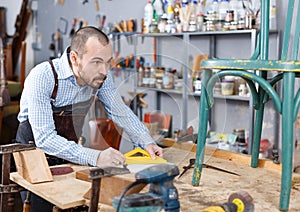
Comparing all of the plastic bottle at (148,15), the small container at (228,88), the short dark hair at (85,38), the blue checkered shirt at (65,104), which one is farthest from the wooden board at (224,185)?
the plastic bottle at (148,15)

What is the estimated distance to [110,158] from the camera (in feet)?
3.86

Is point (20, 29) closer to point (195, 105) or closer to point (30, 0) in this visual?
point (30, 0)

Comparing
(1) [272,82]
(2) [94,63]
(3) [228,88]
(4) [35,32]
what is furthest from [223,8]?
(4) [35,32]

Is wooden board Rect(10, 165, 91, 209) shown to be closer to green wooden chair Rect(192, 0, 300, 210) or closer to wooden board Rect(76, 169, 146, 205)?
wooden board Rect(76, 169, 146, 205)

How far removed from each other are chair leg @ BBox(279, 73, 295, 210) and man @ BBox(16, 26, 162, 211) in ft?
1.06

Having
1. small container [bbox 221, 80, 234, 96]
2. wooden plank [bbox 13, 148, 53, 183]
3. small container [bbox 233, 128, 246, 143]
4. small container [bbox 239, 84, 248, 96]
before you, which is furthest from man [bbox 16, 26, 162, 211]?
small container [bbox 233, 128, 246, 143]

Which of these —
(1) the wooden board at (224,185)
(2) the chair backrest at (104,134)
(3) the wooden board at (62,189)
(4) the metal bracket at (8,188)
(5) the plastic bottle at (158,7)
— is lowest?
(4) the metal bracket at (8,188)

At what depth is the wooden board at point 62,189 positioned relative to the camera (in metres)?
1.12

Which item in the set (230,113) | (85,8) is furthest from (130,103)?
(85,8)

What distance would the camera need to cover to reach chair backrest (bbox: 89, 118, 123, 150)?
122cm

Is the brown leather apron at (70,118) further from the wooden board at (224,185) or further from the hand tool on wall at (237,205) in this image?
the hand tool on wall at (237,205)

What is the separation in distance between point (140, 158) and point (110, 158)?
7 centimetres

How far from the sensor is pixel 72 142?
1.39m

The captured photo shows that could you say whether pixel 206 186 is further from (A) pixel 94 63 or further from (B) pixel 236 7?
(B) pixel 236 7
